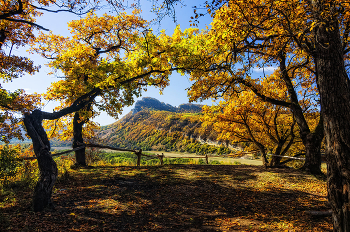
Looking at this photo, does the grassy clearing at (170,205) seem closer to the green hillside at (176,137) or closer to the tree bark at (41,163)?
the tree bark at (41,163)

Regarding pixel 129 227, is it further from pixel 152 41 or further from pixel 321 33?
pixel 152 41

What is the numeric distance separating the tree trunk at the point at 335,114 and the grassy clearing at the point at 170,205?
1.22m

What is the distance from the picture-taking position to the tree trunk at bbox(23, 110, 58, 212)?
14.8ft

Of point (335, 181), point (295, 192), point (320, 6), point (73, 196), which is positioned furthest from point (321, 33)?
point (73, 196)

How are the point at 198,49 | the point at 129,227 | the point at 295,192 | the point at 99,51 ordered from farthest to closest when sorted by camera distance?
the point at 99,51 → the point at 198,49 → the point at 295,192 → the point at 129,227

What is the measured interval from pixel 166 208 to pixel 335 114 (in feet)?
15.8

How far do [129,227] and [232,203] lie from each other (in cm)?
338

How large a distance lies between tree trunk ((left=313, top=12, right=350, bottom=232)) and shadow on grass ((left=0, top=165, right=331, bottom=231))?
3.98ft

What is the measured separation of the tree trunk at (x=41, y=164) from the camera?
4516 mm

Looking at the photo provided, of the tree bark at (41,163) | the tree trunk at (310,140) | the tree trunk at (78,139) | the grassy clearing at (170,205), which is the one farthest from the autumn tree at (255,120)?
the tree bark at (41,163)

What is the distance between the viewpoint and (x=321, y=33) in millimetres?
3514

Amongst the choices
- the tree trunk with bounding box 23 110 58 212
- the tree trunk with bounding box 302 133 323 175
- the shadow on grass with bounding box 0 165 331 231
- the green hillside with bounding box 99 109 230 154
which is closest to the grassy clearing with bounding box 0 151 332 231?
the shadow on grass with bounding box 0 165 331 231

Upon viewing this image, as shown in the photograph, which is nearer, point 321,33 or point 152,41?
point 321,33

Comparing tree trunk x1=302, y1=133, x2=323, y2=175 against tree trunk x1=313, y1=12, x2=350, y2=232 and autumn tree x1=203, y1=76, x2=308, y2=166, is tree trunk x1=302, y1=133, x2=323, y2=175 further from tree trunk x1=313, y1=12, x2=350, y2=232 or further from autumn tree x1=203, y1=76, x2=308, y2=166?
tree trunk x1=313, y1=12, x2=350, y2=232
